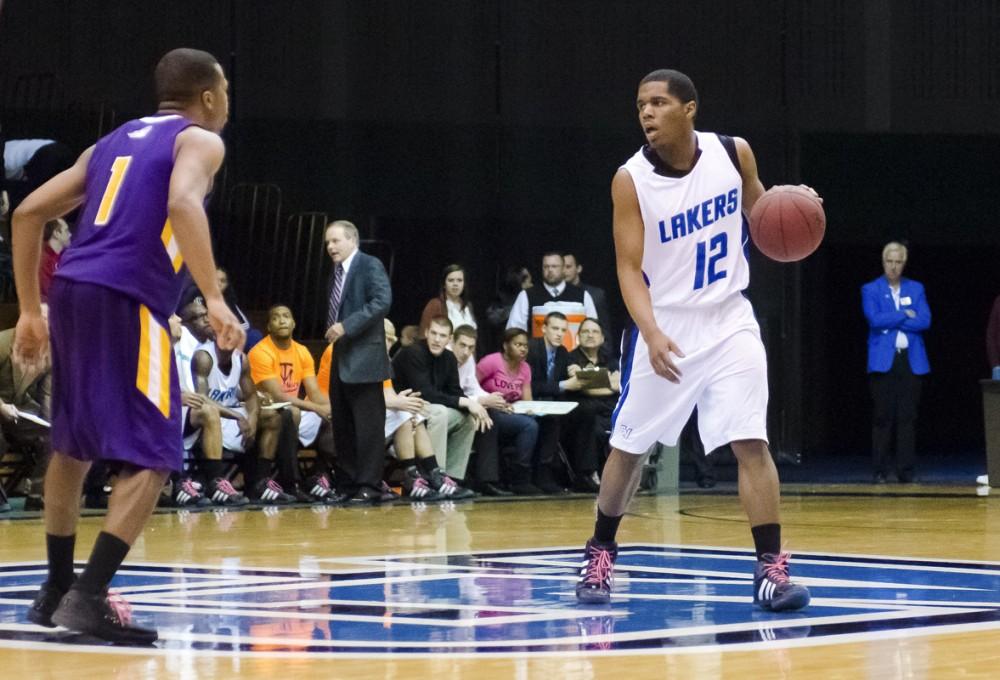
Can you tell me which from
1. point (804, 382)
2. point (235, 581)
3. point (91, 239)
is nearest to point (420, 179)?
point (804, 382)

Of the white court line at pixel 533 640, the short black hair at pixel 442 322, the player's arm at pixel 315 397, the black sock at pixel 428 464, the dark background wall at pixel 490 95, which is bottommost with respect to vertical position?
the black sock at pixel 428 464

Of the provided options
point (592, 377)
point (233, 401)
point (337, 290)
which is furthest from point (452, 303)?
point (233, 401)

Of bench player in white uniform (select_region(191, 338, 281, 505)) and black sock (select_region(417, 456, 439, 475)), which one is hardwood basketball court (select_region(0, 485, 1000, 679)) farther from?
black sock (select_region(417, 456, 439, 475))

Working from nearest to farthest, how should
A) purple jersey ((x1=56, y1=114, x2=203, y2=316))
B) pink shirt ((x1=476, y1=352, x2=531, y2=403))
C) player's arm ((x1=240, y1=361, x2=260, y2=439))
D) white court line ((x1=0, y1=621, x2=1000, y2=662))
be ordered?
1. white court line ((x1=0, y1=621, x2=1000, y2=662))
2. purple jersey ((x1=56, y1=114, x2=203, y2=316))
3. player's arm ((x1=240, y1=361, x2=260, y2=439))
4. pink shirt ((x1=476, y1=352, x2=531, y2=403))

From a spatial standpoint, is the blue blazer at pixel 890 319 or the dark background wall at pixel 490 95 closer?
the blue blazer at pixel 890 319

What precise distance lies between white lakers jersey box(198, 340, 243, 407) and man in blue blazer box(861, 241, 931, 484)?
4.96 m

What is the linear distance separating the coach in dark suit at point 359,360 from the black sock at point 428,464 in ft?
1.81


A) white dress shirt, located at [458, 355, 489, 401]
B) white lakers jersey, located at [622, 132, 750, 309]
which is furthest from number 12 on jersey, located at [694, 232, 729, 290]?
white dress shirt, located at [458, 355, 489, 401]

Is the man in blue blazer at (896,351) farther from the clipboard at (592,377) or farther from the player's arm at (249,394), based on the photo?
the player's arm at (249,394)

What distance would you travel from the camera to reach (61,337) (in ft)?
15.9

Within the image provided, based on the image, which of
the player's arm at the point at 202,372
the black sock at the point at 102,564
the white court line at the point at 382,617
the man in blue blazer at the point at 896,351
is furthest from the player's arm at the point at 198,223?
the man in blue blazer at the point at 896,351

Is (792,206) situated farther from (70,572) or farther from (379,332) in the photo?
(379,332)

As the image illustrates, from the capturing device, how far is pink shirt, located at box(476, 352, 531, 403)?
1289 centimetres

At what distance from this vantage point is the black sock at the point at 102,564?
185 inches
